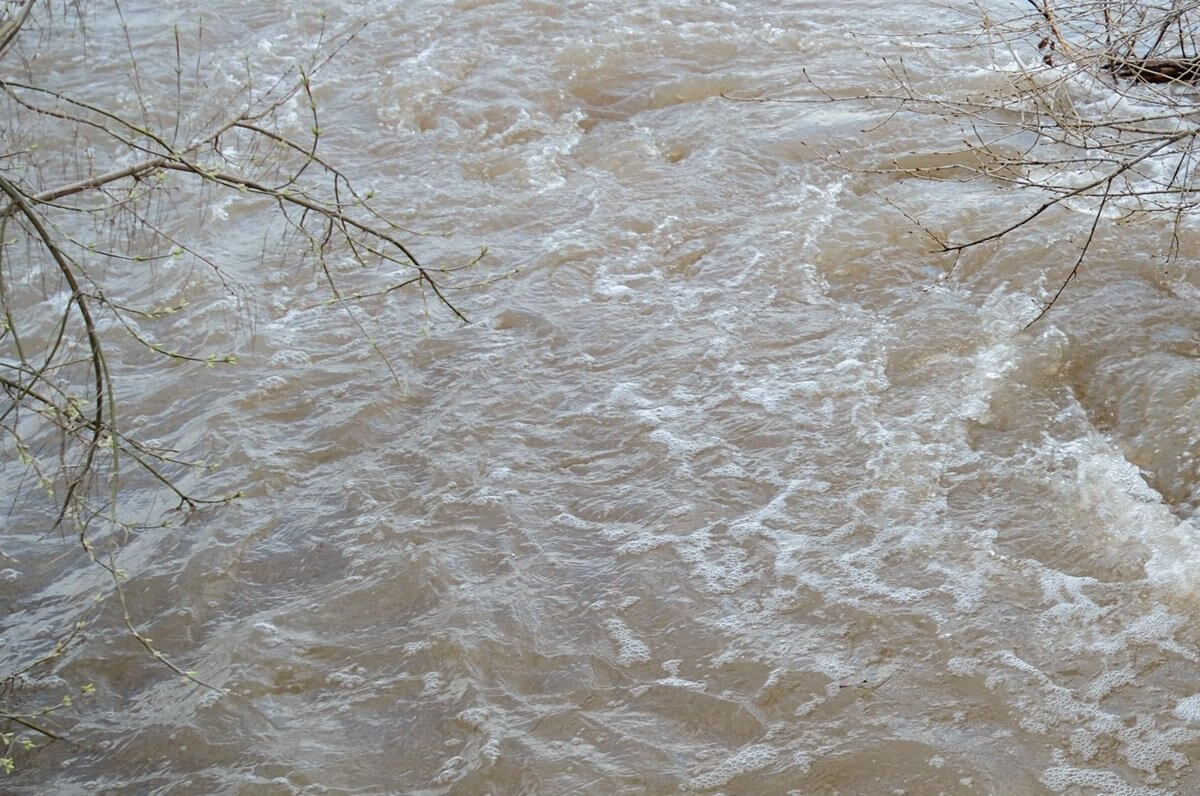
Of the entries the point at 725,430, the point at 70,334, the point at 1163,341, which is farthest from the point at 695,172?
the point at 70,334

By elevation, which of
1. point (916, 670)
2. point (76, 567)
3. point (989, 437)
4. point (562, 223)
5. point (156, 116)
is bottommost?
point (916, 670)

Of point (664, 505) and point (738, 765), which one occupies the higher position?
point (664, 505)

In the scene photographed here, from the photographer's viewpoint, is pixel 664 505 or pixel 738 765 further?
pixel 664 505

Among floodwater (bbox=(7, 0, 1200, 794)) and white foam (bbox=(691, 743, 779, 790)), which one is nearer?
white foam (bbox=(691, 743, 779, 790))

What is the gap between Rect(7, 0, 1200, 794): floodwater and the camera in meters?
3.99

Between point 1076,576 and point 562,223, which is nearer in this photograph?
point 1076,576

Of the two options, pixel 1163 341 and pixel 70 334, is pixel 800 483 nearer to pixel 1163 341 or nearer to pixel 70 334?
pixel 1163 341

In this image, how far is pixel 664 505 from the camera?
16.1 feet

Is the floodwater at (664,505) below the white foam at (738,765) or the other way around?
the other way around

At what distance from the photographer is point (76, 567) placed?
488cm

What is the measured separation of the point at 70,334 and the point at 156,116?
7.78 feet

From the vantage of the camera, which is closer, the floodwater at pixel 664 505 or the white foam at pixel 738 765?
the white foam at pixel 738 765

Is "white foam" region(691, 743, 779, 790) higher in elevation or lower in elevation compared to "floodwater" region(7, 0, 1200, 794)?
lower

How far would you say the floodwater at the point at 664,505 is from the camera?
3988 mm
